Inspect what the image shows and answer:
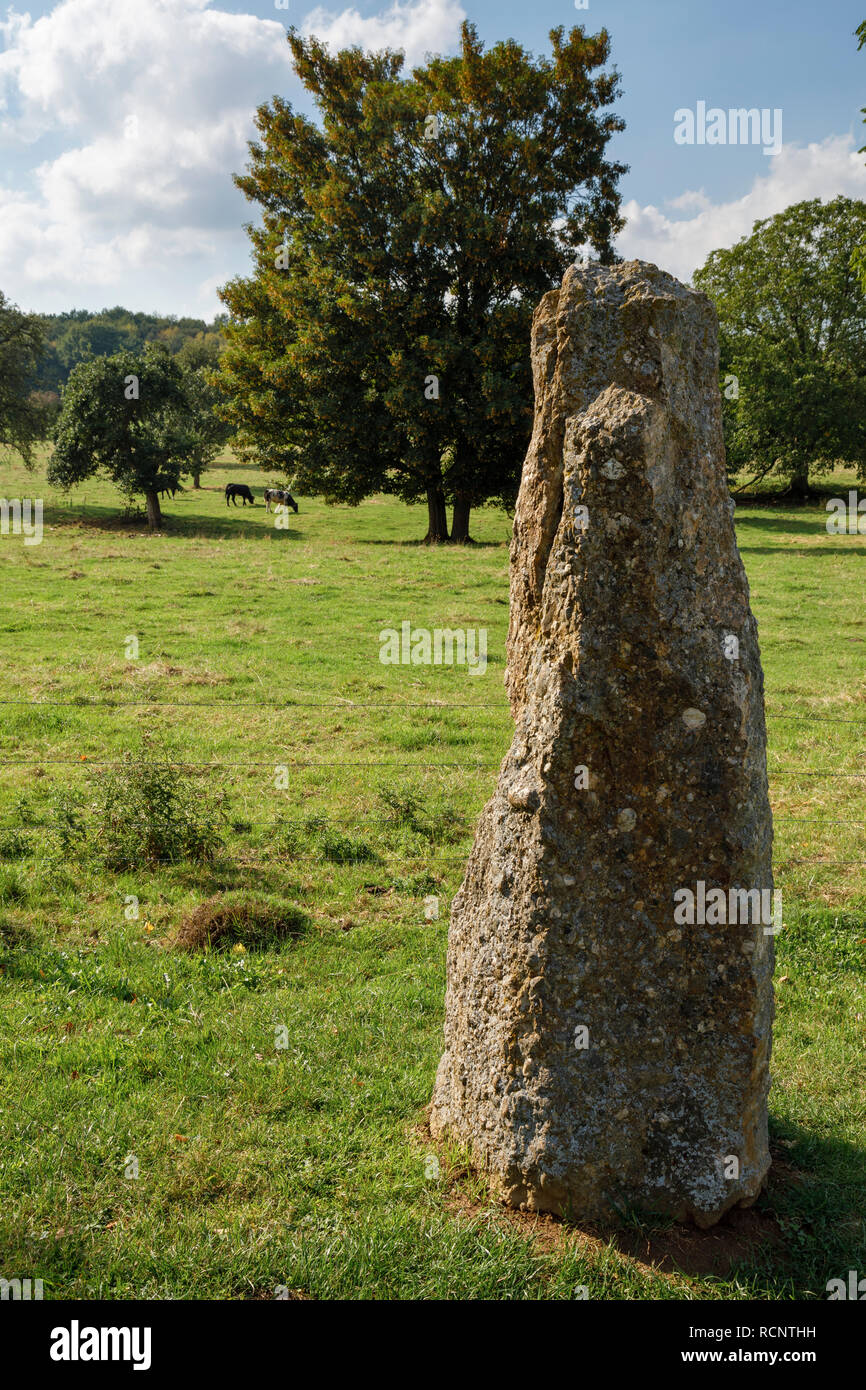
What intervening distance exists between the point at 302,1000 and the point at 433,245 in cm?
2921

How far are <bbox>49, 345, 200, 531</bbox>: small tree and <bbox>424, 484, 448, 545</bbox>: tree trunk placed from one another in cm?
1131

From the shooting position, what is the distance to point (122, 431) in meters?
37.8

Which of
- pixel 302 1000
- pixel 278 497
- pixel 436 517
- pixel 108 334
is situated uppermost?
pixel 108 334

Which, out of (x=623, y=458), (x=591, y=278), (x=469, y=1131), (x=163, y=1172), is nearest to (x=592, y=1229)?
(x=469, y=1131)

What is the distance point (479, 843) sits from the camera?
4.58 metres

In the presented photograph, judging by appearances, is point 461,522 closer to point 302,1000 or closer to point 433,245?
point 433,245

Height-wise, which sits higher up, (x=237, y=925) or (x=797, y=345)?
(x=797, y=345)

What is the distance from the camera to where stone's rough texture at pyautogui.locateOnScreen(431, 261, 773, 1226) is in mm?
4012

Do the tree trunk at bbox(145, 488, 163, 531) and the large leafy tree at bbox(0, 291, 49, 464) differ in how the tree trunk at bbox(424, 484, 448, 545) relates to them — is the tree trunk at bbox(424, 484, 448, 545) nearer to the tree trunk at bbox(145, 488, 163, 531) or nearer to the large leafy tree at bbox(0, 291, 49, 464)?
the tree trunk at bbox(145, 488, 163, 531)

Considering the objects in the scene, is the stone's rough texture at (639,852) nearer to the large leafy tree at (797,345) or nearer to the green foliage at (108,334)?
the large leafy tree at (797,345)

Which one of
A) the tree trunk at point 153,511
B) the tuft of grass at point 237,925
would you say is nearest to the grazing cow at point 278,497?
the tree trunk at point 153,511

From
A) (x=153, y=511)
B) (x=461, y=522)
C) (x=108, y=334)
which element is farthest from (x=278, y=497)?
(x=108, y=334)

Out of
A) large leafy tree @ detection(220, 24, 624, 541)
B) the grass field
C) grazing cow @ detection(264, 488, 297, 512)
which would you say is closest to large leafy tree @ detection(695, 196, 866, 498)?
large leafy tree @ detection(220, 24, 624, 541)

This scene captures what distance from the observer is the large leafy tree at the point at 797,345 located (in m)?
43.9
